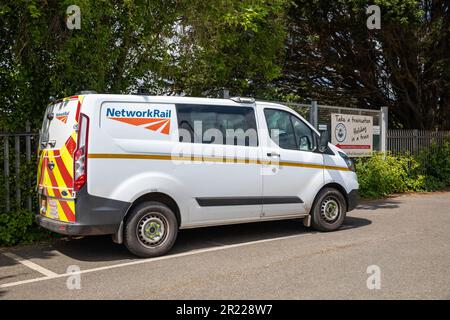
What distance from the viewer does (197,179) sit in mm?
6555

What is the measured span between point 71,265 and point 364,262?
3615 millimetres

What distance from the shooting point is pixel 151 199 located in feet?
20.6

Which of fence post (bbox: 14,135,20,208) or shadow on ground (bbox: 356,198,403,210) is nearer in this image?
fence post (bbox: 14,135,20,208)

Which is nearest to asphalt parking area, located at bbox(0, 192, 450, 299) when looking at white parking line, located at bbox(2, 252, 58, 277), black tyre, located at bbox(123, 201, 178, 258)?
white parking line, located at bbox(2, 252, 58, 277)

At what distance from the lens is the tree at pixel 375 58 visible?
46.2 feet

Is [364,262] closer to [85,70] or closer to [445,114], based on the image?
[85,70]

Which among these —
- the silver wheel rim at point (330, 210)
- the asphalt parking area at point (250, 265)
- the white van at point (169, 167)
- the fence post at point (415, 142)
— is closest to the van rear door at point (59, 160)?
the white van at point (169, 167)

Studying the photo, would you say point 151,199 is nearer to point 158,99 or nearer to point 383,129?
point 158,99

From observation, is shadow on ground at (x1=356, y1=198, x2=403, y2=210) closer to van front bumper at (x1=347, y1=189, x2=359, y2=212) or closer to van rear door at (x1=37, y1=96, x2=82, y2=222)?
van front bumper at (x1=347, y1=189, x2=359, y2=212)

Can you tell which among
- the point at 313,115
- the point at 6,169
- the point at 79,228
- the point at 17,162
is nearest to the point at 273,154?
the point at 79,228

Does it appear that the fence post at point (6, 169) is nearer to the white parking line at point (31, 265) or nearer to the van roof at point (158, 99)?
the white parking line at point (31, 265)

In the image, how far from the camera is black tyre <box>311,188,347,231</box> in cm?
778
